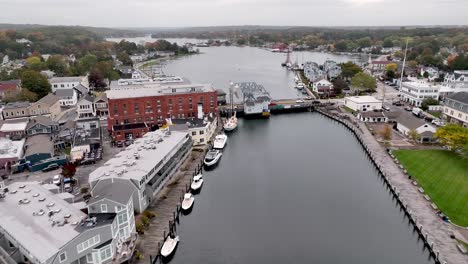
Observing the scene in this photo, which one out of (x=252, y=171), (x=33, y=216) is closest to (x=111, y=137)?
(x=252, y=171)

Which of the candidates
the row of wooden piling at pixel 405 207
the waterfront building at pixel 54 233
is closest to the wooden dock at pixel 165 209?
the waterfront building at pixel 54 233

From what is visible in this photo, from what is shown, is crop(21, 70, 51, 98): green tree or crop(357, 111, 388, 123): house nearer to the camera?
crop(357, 111, 388, 123): house

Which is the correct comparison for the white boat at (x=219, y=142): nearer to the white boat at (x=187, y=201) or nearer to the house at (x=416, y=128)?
the white boat at (x=187, y=201)

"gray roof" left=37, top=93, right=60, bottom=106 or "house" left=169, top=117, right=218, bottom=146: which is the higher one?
"gray roof" left=37, top=93, right=60, bottom=106

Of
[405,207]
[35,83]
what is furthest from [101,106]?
[405,207]

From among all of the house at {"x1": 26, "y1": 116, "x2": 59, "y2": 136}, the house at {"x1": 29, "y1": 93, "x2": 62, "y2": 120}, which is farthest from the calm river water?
the house at {"x1": 29, "y1": 93, "x2": 62, "y2": 120}

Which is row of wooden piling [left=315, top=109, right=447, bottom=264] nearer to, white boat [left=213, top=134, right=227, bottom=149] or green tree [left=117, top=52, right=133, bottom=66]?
white boat [left=213, top=134, right=227, bottom=149]
